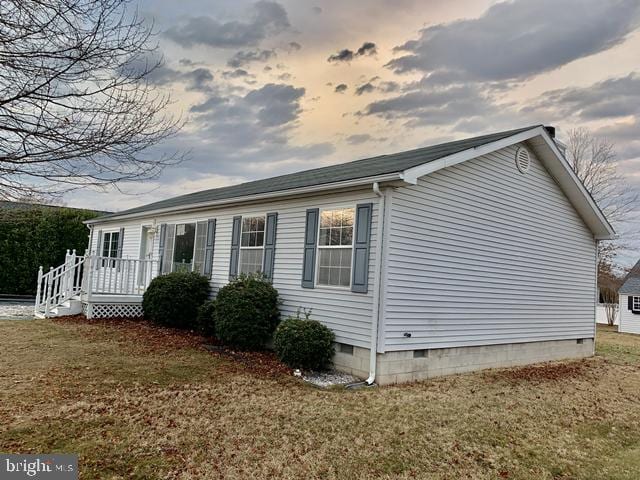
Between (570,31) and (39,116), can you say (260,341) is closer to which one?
(39,116)

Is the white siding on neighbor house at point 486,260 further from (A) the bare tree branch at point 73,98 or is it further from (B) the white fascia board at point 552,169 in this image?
(A) the bare tree branch at point 73,98

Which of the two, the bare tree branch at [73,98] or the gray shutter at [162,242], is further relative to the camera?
the gray shutter at [162,242]

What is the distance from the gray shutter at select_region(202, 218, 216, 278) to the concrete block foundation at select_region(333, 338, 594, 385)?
495cm

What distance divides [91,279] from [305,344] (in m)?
7.35

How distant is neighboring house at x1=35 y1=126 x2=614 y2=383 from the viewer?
24.6 feet

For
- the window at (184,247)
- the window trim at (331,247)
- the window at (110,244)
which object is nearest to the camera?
the window trim at (331,247)

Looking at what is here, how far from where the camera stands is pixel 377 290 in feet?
23.9

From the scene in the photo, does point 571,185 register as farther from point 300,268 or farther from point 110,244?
point 110,244

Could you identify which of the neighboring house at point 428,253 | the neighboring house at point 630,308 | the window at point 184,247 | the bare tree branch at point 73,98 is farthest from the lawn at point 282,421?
the neighboring house at point 630,308

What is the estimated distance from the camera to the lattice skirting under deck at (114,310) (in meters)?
12.2

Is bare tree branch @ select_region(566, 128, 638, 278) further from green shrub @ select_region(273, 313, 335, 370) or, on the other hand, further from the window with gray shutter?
green shrub @ select_region(273, 313, 335, 370)

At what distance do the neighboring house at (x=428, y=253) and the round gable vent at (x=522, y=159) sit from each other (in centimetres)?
2

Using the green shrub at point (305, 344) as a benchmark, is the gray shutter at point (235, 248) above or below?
above

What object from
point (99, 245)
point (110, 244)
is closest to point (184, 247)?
point (110, 244)
